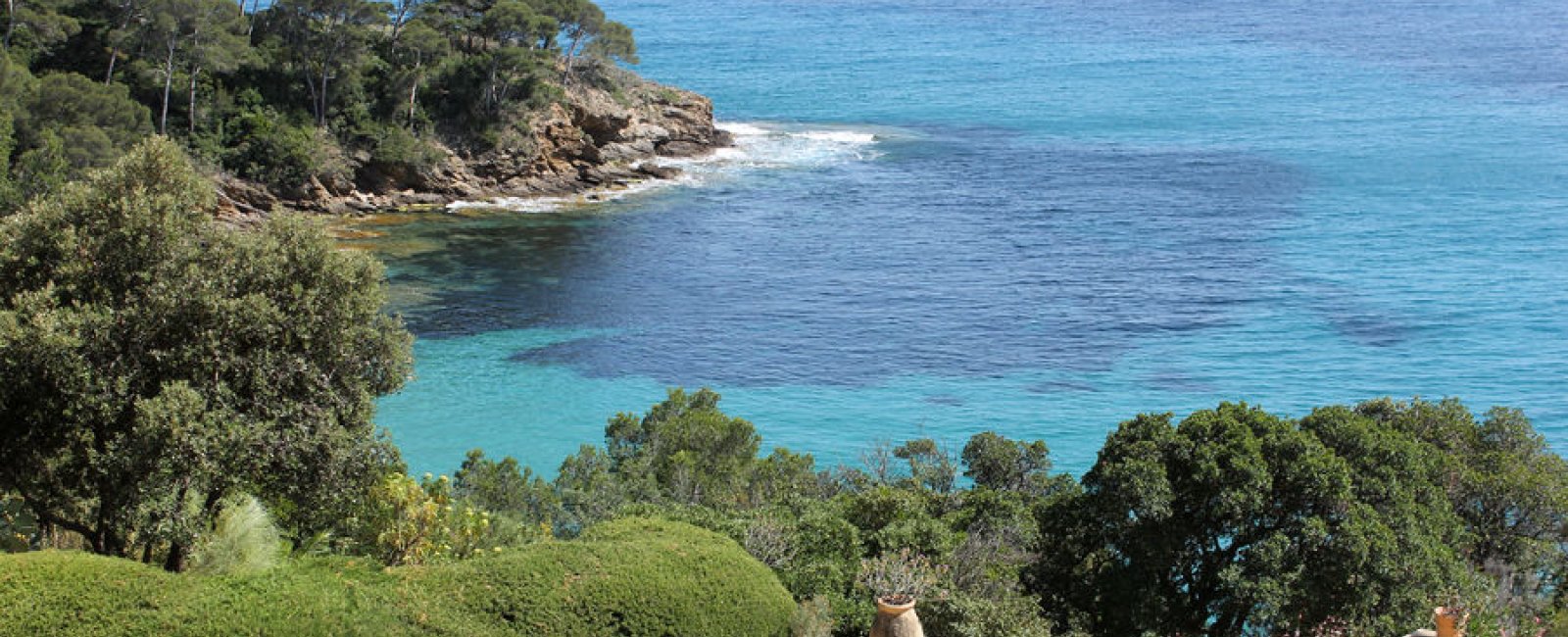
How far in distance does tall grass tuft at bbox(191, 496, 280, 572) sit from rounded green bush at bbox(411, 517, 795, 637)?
6.32 ft

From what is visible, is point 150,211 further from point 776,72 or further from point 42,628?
point 776,72

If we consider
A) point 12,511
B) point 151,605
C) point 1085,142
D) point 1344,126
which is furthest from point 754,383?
point 1344,126

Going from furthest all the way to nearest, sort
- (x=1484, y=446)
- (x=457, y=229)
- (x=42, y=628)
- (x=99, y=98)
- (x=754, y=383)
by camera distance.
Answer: (x=457, y=229) → (x=99, y=98) → (x=754, y=383) → (x=1484, y=446) → (x=42, y=628)

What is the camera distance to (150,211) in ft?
54.5

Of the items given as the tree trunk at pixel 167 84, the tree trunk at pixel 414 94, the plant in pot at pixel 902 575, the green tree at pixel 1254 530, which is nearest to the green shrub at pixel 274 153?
the tree trunk at pixel 167 84

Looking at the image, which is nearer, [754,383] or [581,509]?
[581,509]

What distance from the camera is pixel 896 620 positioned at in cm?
1415

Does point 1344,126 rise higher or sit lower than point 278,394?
higher

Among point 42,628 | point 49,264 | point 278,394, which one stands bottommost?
point 42,628

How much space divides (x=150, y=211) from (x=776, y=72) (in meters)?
88.7

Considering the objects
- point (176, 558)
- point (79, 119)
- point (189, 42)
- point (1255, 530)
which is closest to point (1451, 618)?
point (1255, 530)

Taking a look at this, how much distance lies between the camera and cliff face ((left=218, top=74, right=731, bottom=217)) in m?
55.3

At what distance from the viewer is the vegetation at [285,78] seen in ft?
158

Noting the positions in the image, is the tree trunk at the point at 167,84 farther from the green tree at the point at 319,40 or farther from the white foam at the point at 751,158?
the white foam at the point at 751,158
